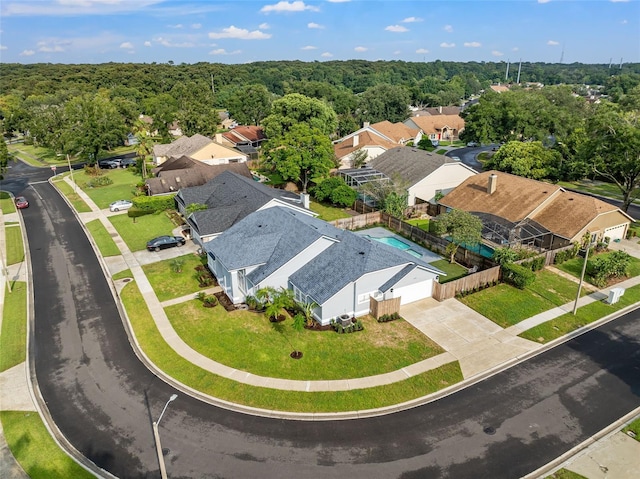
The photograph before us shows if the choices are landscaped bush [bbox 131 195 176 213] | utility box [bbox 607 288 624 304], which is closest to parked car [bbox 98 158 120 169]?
landscaped bush [bbox 131 195 176 213]

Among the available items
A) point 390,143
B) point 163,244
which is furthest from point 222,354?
point 390,143

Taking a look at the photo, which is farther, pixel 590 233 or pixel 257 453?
pixel 590 233

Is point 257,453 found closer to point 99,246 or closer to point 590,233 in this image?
point 99,246

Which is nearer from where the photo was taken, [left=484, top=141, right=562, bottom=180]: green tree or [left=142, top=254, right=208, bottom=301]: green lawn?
[left=142, top=254, right=208, bottom=301]: green lawn

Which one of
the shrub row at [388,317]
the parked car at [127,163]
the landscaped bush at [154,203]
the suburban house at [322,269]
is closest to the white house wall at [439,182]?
the suburban house at [322,269]

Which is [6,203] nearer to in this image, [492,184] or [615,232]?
[492,184]

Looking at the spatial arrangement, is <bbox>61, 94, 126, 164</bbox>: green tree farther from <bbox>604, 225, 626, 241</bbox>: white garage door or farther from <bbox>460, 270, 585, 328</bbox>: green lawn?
<bbox>604, 225, 626, 241</bbox>: white garage door
